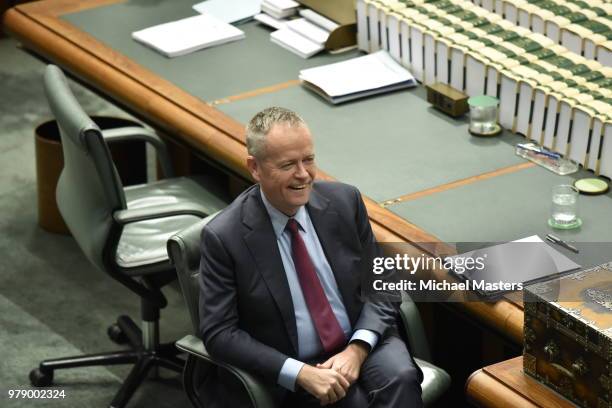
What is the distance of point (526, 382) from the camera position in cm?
297

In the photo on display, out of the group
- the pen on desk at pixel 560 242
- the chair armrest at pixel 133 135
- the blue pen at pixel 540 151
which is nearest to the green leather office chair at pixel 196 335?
the pen on desk at pixel 560 242

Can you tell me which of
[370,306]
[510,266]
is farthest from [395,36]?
[370,306]

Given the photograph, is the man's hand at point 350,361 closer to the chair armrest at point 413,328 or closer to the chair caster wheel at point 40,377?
the chair armrest at point 413,328

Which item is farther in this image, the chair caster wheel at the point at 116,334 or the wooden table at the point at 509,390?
the chair caster wheel at the point at 116,334

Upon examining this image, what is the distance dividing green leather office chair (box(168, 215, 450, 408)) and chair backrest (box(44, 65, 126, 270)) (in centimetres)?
59

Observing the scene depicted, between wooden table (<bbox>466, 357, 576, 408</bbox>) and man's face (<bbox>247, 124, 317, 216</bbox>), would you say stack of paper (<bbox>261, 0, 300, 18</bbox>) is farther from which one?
wooden table (<bbox>466, 357, 576, 408</bbox>)

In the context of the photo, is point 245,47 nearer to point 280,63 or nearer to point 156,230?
point 280,63

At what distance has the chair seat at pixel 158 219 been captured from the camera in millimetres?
4039

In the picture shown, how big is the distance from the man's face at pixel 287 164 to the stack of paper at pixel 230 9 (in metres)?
2.10

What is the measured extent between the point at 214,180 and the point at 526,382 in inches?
72.7

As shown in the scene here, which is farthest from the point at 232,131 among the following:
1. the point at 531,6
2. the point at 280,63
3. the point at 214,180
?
the point at 531,6

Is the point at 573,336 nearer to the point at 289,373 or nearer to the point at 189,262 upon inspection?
the point at 289,373

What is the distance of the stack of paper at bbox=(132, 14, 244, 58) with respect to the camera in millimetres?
4957

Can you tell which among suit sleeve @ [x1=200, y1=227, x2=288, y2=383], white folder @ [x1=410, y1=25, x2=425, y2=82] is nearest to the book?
white folder @ [x1=410, y1=25, x2=425, y2=82]
